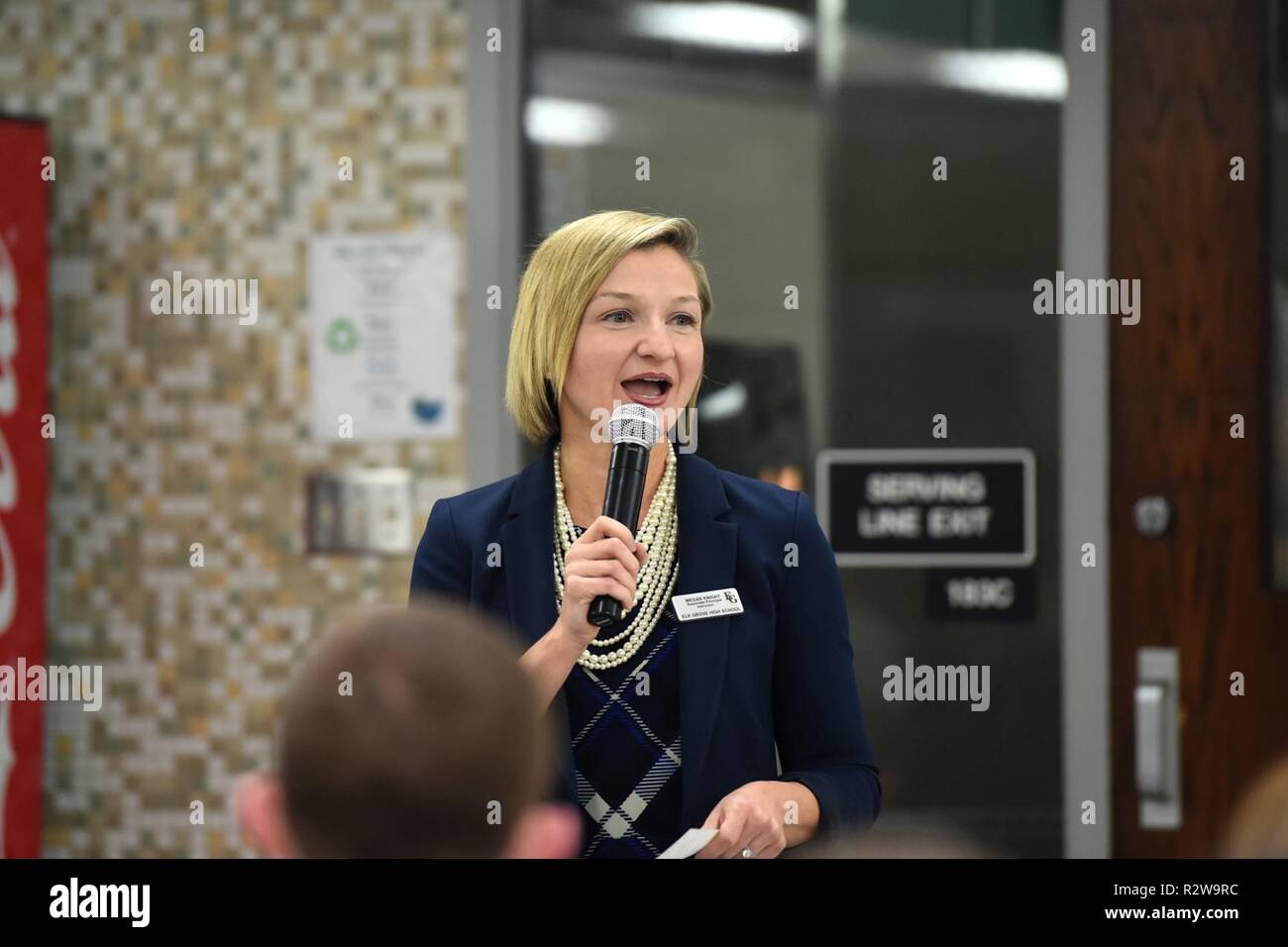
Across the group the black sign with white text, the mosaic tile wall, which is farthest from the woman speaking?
the mosaic tile wall

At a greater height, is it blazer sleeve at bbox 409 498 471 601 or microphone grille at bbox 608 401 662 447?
microphone grille at bbox 608 401 662 447

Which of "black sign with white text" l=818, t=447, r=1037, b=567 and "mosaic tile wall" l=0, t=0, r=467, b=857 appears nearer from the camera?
"black sign with white text" l=818, t=447, r=1037, b=567

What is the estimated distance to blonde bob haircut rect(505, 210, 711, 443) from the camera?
973mm

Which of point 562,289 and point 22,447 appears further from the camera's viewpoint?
point 22,447

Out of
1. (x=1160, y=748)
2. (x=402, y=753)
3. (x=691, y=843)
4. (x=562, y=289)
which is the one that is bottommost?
(x=1160, y=748)

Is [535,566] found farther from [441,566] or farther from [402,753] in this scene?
[402,753]

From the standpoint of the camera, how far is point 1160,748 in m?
1.89

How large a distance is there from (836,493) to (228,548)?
956mm

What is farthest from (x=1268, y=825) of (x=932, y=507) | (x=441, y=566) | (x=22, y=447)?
(x=22, y=447)

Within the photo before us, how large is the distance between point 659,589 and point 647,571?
0.05 ft

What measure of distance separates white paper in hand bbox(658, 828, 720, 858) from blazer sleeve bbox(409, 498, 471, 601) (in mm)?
239

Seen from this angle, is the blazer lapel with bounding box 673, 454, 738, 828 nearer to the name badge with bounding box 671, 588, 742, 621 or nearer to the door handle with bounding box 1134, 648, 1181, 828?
the name badge with bounding box 671, 588, 742, 621

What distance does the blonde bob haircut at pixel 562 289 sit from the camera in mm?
973
